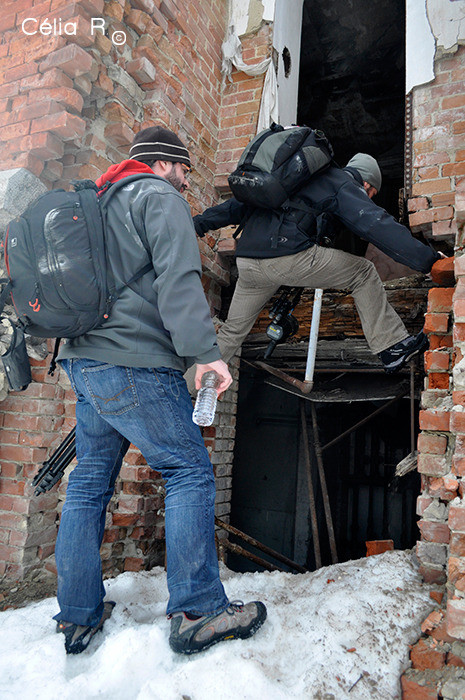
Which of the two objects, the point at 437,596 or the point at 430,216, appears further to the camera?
the point at 430,216

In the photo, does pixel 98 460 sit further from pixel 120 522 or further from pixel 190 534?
pixel 120 522

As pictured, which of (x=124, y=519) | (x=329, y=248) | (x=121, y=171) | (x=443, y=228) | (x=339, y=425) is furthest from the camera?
(x=339, y=425)

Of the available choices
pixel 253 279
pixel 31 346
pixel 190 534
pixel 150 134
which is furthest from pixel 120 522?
pixel 150 134

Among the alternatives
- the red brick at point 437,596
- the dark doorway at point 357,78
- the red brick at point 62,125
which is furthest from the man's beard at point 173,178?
the dark doorway at point 357,78

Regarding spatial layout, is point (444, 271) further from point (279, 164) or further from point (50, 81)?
point (50, 81)

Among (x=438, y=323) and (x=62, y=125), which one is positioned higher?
(x=62, y=125)

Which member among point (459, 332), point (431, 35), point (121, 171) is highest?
point (431, 35)

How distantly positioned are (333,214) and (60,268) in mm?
1559

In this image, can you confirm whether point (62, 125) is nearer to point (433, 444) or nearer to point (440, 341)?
point (440, 341)

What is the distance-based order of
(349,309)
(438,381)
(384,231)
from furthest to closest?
(349,309)
(384,231)
(438,381)

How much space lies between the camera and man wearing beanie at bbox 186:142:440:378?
2299 millimetres

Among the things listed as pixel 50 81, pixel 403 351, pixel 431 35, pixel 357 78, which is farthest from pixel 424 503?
pixel 357 78

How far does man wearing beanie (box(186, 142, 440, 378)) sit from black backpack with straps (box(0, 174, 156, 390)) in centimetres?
121

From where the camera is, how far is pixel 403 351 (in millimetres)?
2555
